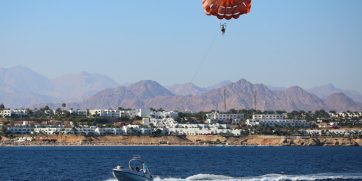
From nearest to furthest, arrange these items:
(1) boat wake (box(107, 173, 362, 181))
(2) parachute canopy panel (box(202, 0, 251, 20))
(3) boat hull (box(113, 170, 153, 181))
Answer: (2) parachute canopy panel (box(202, 0, 251, 20)), (3) boat hull (box(113, 170, 153, 181)), (1) boat wake (box(107, 173, 362, 181))

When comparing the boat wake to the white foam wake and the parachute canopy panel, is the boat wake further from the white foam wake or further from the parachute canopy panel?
the parachute canopy panel

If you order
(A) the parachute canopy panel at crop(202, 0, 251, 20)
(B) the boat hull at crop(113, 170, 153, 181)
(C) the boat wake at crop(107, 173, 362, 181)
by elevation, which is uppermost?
(A) the parachute canopy panel at crop(202, 0, 251, 20)

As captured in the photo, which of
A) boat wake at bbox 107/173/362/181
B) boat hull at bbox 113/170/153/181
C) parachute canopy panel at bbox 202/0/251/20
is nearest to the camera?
A: parachute canopy panel at bbox 202/0/251/20

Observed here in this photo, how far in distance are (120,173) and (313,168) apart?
3916cm

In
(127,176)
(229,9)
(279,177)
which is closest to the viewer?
(229,9)

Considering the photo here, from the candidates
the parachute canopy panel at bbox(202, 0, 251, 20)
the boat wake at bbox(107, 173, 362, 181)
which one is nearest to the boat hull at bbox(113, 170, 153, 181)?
the boat wake at bbox(107, 173, 362, 181)

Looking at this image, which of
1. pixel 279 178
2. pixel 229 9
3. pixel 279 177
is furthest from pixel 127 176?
pixel 279 177

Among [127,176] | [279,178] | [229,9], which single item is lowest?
[279,178]

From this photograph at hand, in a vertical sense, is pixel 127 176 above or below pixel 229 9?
below

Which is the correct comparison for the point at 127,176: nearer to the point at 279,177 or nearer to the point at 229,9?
the point at 229,9

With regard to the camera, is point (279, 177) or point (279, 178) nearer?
point (279, 178)

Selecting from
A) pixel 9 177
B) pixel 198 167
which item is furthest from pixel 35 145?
pixel 9 177

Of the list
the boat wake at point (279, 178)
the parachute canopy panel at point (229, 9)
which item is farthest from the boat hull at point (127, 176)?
the parachute canopy panel at point (229, 9)

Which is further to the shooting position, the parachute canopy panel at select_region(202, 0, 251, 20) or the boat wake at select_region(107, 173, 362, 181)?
the boat wake at select_region(107, 173, 362, 181)
